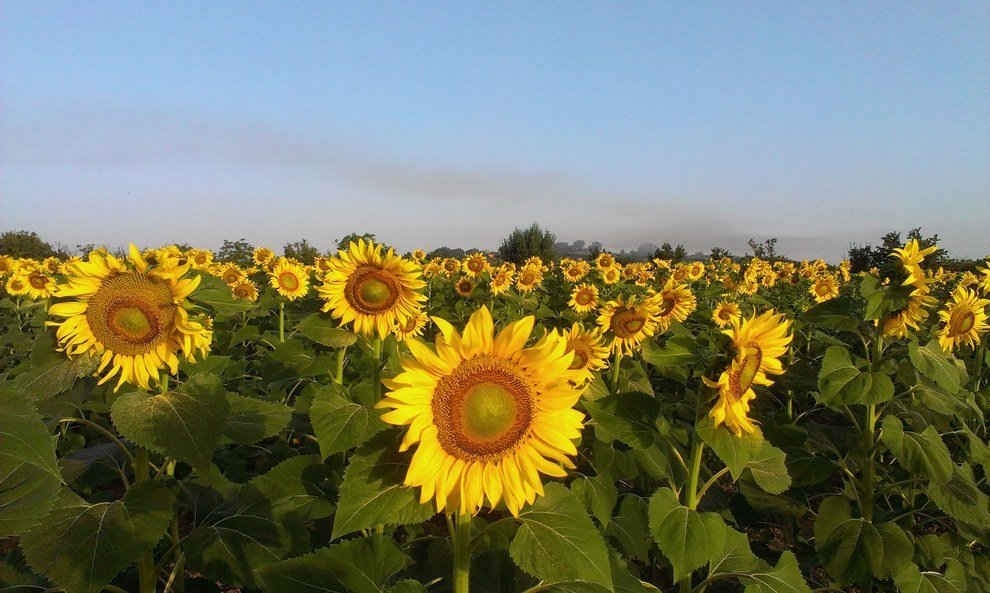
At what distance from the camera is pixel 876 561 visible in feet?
9.77

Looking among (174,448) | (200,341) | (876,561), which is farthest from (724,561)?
(200,341)

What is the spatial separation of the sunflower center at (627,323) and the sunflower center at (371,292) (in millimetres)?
2760

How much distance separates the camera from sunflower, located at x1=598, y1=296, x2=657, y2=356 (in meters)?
5.58

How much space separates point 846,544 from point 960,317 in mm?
2319

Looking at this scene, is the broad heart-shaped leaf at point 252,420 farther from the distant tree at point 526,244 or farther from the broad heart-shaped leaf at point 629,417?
the distant tree at point 526,244

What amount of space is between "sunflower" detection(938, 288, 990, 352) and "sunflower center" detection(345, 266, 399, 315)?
3.75 m

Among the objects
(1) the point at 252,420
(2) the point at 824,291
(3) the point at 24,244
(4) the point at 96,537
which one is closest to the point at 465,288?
(2) the point at 824,291

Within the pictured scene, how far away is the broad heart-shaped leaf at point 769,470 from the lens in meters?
2.46

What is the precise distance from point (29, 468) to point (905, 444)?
12.1 feet

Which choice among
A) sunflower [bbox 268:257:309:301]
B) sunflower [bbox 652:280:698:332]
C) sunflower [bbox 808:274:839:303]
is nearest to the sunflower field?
sunflower [bbox 652:280:698:332]

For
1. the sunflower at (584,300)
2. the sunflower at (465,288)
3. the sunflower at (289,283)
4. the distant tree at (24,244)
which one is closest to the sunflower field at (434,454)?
the sunflower at (289,283)

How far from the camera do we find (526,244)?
4878cm

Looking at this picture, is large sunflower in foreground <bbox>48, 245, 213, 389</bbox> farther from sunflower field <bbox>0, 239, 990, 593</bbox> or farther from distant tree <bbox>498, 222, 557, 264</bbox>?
distant tree <bbox>498, 222, 557, 264</bbox>

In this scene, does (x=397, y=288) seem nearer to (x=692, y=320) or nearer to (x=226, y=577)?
(x=226, y=577)
